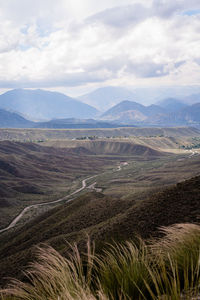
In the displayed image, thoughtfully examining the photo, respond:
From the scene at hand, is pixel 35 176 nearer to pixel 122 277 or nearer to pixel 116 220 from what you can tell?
pixel 116 220

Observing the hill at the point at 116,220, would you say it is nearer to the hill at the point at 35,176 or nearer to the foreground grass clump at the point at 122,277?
the foreground grass clump at the point at 122,277

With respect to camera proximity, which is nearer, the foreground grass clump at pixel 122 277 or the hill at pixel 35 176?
the foreground grass clump at pixel 122 277

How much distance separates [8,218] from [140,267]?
69544mm

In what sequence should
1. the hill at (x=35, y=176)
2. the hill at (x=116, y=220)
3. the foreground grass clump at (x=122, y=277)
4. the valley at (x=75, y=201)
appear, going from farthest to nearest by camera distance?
the hill at (x=35, y=176) → the valley at (x=75, y=201) → the hill at (x=116, y=220) → the foreground grass clump at (x=122, y=277)

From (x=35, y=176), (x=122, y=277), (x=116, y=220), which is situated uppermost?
(x=122, y=277)

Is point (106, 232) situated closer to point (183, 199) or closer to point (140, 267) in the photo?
point (183, 199)

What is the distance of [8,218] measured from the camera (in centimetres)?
6888

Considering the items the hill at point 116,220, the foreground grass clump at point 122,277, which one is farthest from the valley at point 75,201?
the foreground grass clump at point 122,277

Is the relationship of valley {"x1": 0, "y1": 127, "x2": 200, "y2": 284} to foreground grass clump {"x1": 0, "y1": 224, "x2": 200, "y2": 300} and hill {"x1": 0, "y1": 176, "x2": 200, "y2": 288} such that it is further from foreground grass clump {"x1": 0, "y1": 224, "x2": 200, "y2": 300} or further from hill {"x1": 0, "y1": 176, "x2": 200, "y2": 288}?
foreground grass clump {"x1": 0, "y1": 224, "x2": 200, "y2": 300}

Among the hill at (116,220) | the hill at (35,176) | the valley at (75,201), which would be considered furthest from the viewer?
the hill at (35,176)

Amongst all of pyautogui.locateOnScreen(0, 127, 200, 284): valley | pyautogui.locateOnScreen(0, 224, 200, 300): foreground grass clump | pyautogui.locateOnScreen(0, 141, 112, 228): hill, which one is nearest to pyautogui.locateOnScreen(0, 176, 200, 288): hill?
pyautogui.locateOnScreen(0, 127, 200, 284): valley

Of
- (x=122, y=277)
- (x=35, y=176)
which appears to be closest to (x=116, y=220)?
(x=122, y=277)

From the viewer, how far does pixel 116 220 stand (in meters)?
23.8

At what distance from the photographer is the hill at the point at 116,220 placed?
56.5ft
